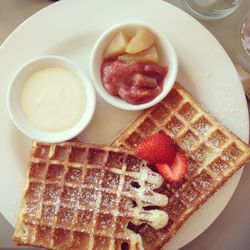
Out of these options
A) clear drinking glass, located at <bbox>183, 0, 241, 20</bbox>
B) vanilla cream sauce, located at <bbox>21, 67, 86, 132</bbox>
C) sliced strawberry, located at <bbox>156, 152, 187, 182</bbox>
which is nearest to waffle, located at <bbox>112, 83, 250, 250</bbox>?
sliced strawberry, located at <bbox>156, 152, 187, 182</bbox>

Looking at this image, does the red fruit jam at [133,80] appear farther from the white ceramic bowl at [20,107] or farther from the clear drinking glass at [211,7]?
the clear drinking glass at [211,7]

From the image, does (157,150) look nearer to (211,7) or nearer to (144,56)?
(144,56)

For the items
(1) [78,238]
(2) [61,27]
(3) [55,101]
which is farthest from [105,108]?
(1) [78,238]

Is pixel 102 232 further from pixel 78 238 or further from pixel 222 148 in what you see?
pixel 222 148

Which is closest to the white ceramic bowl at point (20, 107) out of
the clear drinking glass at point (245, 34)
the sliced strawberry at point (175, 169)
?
the sliced strawberry at point (175, 169)

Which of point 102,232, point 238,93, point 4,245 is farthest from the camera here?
point 4,245

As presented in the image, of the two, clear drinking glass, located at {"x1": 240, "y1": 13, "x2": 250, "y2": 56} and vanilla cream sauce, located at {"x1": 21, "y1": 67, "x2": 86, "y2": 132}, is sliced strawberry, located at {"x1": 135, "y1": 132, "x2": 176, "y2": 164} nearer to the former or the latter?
vanilla cream sauce, located at {"x1": 21, "y1": 67, "x2": 86, "y2": 132}

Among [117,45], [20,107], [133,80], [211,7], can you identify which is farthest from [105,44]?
[211,7]
